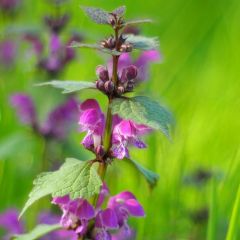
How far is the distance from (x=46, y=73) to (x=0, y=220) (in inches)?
24.2

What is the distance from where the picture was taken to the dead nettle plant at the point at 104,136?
124 cm

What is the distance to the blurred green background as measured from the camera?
7.16 feet

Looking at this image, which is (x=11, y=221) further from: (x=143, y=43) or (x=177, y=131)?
(x=177, y=131)

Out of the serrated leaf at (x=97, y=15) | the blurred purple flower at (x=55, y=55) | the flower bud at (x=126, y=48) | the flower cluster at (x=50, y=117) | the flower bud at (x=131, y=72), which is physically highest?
the serrated leaf at (x=97, y=15)

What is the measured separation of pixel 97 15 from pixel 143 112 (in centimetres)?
22

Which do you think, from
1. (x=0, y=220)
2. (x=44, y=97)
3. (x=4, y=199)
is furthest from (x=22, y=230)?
(x=44, y=97)

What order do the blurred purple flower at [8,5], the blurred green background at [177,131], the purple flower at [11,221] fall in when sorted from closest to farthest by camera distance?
the purple flower at [11,221] < the blurred green background at [177,131] < the blurred purple flower at [8,5]

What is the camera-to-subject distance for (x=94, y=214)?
135 cm

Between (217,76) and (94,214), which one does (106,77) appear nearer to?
(94,214)

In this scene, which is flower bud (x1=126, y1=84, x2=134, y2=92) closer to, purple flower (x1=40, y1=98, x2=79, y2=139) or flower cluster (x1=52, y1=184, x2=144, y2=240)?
flower cluster (x1=52, y1=184, x2=144, y2=240)

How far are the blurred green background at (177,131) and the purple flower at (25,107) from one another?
47 millimetres

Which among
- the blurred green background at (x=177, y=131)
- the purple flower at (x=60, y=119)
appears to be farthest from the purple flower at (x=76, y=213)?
the purple flower at (x=60, y=119)

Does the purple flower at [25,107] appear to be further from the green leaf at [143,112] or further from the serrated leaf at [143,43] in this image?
the green leaf at [143,112]

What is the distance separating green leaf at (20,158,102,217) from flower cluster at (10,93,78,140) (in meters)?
1.03
